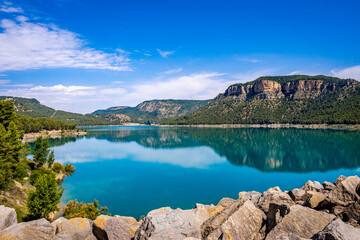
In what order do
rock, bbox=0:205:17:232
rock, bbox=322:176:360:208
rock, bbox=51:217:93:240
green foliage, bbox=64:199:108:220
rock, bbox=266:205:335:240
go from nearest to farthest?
rock, bbox=266:205:335:240
rock, bbox=322:176:360:208
rock, bbox=51:217:93:240
rock, bbox=0:205:17:232
green foliage, bbox=64:199:108:220

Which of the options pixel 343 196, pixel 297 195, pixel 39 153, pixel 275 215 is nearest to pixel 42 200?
pixel 275 215

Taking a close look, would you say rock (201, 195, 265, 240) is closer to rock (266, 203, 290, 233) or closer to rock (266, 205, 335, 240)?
rock (266, 203, 290, 233)

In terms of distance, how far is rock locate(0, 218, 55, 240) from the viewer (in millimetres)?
10344

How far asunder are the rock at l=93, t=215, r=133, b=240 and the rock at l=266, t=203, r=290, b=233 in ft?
25.8

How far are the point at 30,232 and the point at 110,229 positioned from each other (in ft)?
13.8

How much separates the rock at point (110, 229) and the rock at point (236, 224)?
4469 millimetres

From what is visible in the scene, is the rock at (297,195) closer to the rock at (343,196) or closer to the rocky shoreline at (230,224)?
the rocky shoreline at (230,224)

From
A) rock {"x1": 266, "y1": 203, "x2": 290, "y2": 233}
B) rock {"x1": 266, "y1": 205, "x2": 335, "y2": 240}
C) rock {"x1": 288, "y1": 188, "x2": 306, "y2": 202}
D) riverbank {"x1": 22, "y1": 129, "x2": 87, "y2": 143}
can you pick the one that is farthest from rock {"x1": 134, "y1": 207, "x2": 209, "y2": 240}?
riverbank {"x1": 22, "y1": 129, "x2": 87, "y2": 143}

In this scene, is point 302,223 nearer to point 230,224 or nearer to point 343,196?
point 230,224

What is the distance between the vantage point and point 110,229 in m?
11.5

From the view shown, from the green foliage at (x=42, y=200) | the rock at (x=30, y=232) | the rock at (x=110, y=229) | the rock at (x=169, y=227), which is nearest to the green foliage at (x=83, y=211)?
the green foliage at (x=42, y=200)

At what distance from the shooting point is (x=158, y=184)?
40594 millimetres

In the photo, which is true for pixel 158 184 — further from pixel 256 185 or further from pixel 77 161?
pixel 77 161

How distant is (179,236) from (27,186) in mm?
30979
